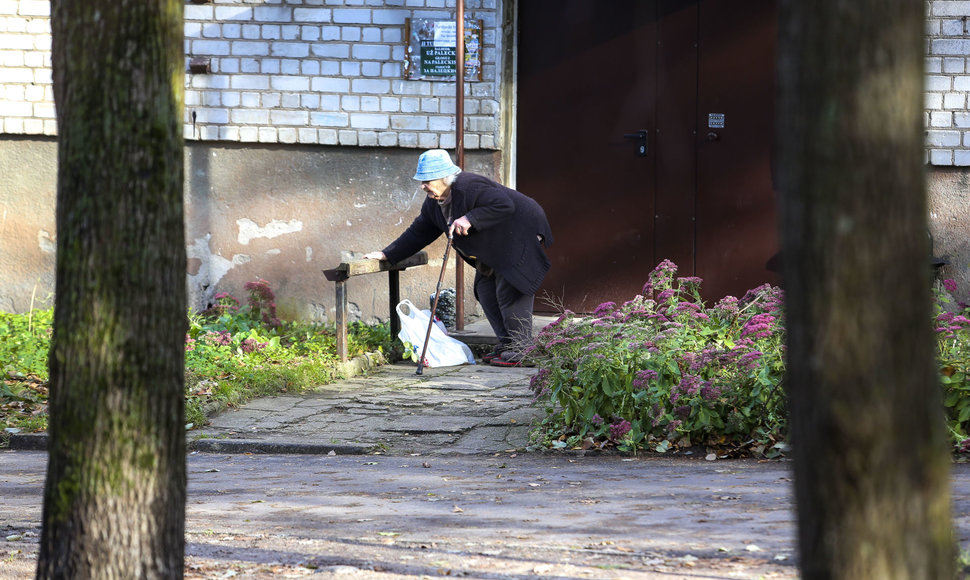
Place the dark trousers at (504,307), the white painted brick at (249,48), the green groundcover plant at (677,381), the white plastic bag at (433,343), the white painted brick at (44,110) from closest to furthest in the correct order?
the green groundcover plant at (677,381)
the dark trousers at (504,307)
the white plastic bag at (433,343)
the white painted brick at (249,48)
the white painted brick at (44,110)

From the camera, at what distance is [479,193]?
834 cm

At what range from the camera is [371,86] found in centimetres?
973

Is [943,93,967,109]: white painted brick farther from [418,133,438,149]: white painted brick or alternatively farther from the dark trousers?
[418,133,438,149]: white painted brick

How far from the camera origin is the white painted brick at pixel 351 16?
31.7 feet

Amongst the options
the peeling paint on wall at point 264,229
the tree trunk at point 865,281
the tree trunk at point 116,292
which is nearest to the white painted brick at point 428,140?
the peeling paint on wall at point 264,229

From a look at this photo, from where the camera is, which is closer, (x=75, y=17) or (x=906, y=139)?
(x=906, y=139)

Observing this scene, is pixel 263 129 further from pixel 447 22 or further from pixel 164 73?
pixel 164 73

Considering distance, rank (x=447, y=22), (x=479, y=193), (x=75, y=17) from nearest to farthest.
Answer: (x=75, y=17), (x=479, y=193), (x=447, y=22)

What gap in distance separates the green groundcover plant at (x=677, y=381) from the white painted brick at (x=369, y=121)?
3.89 metres

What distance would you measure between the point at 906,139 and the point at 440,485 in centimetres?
337

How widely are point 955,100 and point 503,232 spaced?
13.0 feet

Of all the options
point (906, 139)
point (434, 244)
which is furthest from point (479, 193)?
point (906, 139)

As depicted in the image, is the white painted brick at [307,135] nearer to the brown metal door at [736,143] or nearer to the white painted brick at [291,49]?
the white painted brick at [291,49]

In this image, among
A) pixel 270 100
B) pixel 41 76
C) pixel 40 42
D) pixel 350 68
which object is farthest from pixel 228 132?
pixel 40 42
